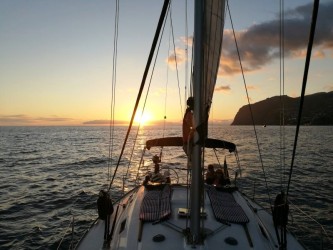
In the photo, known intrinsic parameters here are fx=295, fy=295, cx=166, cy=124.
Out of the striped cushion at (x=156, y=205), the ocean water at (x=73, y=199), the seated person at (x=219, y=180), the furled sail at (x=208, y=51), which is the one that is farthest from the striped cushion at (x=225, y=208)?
the furled sail at (x=208, y=51)

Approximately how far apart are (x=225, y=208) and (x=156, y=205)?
205 centimetres

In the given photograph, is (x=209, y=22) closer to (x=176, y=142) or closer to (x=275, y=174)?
(x=176, y=142)

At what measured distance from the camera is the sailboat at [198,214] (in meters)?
5.84

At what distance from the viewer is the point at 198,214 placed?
6066mm

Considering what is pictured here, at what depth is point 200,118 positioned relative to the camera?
587 cm

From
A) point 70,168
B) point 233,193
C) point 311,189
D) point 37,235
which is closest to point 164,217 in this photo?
point 233,193

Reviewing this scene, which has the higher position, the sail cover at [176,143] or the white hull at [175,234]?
the sail cover at [176,143]

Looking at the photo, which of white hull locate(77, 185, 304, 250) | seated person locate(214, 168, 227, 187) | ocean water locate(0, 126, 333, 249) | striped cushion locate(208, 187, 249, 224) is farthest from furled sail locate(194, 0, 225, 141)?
seated person locate(214, 168, 227, 187)

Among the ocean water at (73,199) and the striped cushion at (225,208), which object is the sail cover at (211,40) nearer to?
the striped cushion at (225,208)

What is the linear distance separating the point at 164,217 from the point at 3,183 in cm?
2423

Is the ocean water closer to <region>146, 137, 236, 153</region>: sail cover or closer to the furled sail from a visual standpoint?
<region>146, 137, 236, 153</region>: sail cover

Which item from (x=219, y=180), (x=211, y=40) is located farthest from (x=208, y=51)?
(x=219, y=180)

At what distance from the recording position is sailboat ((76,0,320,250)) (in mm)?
5844

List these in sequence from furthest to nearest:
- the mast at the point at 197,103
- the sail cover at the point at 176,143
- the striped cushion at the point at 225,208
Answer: the sail cover at the point at 176,143 → the striped cushion at the point at 225,208 → the mast at the point at 197,103
